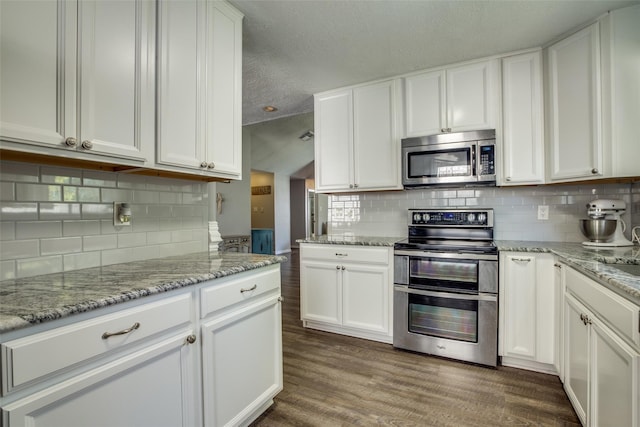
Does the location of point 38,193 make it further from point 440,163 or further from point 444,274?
point 440,163

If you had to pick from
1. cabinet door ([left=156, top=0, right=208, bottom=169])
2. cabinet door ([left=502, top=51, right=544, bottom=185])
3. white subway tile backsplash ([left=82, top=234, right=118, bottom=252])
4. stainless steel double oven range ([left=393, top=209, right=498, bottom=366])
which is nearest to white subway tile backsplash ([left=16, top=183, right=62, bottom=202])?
white subway tile backsplash ([left=82, top=234, right=118, bottom=252])

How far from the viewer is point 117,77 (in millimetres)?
1363

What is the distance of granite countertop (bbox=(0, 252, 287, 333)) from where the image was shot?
34.3 inches

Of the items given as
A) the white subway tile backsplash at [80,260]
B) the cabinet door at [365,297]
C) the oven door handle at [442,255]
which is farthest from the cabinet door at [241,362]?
the oven door handle at [442,255]

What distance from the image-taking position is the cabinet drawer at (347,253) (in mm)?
2682

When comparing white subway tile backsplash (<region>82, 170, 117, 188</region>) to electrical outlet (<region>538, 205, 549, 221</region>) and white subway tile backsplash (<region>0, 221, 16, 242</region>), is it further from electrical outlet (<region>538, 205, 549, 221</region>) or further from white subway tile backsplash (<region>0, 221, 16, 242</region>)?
electrical outlet (<region>538, 205, 549, 221</region>)

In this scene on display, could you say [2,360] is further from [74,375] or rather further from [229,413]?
[229,413]

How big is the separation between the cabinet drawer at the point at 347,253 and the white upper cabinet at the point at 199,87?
123cm

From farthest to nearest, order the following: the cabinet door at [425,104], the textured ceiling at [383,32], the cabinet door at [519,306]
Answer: the cabinet door at [425,104], the cabinet door at [519,306], the textured ceiling at [383,32]

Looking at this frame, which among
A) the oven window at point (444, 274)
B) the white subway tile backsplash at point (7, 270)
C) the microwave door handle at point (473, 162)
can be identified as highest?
the microwave door handle at point (473, 162)

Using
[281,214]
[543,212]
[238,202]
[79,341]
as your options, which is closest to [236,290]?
[79,341]

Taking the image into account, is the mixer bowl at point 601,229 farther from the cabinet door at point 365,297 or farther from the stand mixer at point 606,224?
the cabinet door at point 365,297

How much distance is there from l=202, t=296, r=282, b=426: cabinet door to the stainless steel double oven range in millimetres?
1203

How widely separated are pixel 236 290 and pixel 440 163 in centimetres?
204
